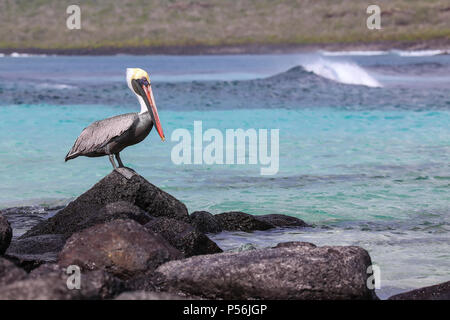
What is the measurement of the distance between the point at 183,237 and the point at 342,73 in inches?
1274

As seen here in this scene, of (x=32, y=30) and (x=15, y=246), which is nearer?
(x=15, y=246)

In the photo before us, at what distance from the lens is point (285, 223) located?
1009 centimetres

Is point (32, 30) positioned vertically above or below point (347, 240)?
above

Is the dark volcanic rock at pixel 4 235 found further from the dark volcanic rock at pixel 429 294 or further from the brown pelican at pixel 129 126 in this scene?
the dark volcanic rock at pixel 429 294

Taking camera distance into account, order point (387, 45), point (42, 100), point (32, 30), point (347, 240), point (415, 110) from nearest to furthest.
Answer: point (347, 240) < point (415, 110) < point (42, 100) < point (387, 45) < point (32, 30)

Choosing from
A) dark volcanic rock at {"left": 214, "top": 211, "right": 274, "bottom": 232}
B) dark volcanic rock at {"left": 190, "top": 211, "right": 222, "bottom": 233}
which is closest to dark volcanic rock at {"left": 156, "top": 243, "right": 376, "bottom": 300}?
dark volcanic rock at {"left": 190, "top": 211, "right": 222, "bottom": 233}

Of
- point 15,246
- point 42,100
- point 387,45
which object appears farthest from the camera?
point 387,45

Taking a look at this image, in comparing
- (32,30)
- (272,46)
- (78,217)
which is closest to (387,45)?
(272,46)

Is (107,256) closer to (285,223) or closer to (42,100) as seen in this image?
(285,223)

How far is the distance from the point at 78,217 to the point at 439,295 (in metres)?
3.85

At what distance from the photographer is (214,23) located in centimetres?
13025

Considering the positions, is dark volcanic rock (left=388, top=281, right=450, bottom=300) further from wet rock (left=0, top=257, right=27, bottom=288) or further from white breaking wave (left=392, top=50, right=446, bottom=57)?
white breaking wave (left=392, top=50, right=446, bottom=57)

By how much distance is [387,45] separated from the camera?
107875 millimetres

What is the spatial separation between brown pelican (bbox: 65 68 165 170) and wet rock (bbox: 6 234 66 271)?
1.02 m
